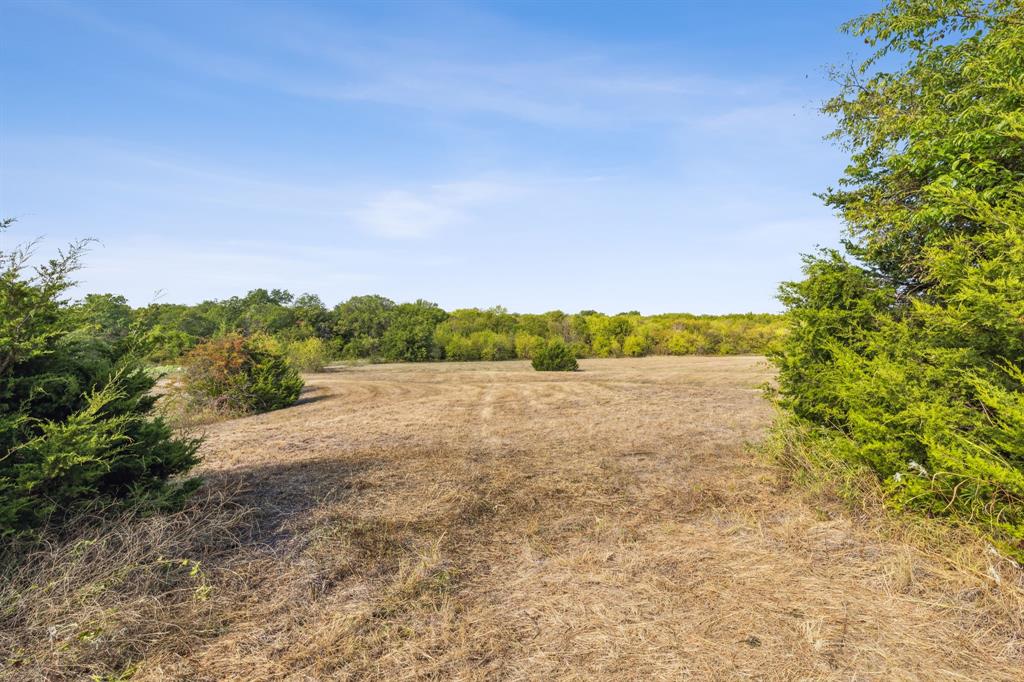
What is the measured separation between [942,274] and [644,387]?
14106 mm

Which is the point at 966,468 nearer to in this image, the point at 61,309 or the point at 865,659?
the point at 865,659

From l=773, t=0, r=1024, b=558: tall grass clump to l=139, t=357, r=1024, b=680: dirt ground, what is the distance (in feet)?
2.54

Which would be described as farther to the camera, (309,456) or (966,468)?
(309,456)

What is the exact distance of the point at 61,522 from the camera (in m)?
3.77

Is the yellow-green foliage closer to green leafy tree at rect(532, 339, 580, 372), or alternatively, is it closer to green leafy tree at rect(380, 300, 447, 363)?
green leafy tree at rect(380, 300, 447, 363)

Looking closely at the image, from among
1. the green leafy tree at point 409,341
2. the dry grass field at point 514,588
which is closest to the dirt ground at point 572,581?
the dry grass field at point 514,588

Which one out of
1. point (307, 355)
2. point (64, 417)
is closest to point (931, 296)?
point (64, 417)

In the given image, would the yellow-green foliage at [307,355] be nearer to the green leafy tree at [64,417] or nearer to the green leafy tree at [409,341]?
the green leafy tree at [409,341]

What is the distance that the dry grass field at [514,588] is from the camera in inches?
115

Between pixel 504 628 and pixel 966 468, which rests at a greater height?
pixel 966 468

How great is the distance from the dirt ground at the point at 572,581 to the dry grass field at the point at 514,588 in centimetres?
2

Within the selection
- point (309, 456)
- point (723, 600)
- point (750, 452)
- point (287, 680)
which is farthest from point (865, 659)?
point (309, 456)

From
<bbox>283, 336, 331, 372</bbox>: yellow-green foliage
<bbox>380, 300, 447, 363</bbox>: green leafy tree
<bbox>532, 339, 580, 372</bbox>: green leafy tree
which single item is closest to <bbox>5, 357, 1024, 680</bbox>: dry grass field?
<bbox>283, 336, 331, 372</bbox>: yellow-green foliage

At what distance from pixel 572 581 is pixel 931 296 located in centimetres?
597
